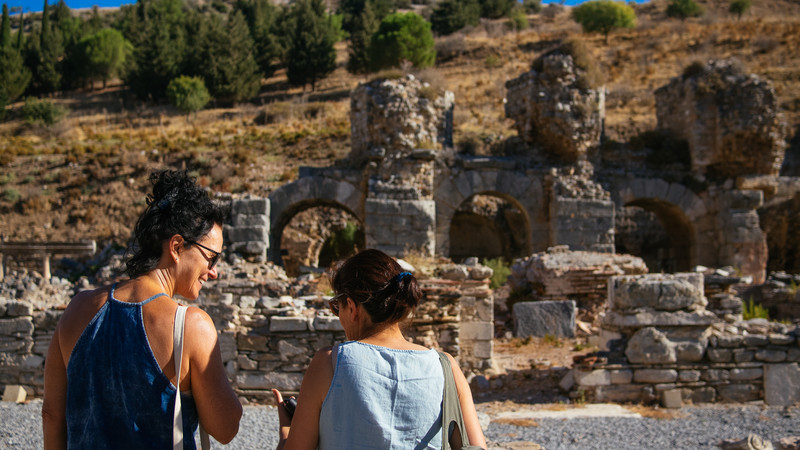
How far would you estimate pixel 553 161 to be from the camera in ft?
55.2

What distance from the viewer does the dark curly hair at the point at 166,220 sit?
2443mm

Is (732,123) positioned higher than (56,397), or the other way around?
(732,123)

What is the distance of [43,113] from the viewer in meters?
32.8

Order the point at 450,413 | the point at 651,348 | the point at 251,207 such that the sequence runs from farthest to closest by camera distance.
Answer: the point at 251,207 < the point at 651,348 < the point at 450,413

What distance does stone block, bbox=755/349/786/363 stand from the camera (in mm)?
7121

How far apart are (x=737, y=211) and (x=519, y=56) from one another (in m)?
23.0

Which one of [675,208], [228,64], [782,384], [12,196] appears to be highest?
[228,64]

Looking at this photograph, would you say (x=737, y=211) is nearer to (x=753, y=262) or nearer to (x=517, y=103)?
(x=753, y=262)

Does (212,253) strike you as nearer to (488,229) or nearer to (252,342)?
(252,342)

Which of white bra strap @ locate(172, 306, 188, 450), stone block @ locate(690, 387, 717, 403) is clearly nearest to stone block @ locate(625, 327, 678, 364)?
stone block @ locate(690, 387, 717, 403)

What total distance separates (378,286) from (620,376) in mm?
5440

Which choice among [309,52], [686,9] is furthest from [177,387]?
[686,9]

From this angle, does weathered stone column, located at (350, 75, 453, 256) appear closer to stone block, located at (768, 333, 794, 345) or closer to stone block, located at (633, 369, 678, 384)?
stone block, located at (633, 369, 678, 384)

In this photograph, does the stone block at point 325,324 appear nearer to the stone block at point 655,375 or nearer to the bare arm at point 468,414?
the stone block at point 655,375
